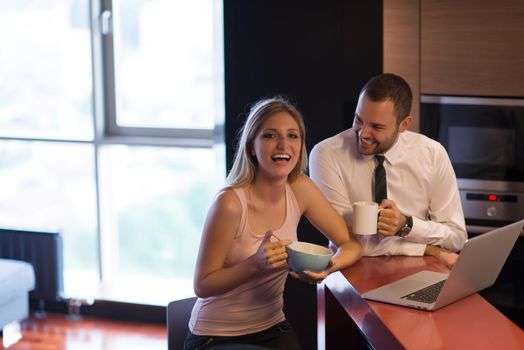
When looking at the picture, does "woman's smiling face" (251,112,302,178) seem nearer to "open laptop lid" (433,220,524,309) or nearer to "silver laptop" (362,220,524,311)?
"silver laptop" (362,220,524,311)

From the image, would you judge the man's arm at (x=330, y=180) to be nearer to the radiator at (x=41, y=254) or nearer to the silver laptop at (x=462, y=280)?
the silver laptop at (x=462, y=280)

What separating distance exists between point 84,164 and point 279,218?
2825 millimetres

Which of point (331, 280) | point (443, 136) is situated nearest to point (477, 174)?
point (443, 136)

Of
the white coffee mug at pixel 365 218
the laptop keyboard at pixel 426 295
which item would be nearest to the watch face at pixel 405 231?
the white coffee mug at pixel 365 218

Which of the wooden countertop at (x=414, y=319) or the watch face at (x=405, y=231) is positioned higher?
the watch face at (x=405, y=231)

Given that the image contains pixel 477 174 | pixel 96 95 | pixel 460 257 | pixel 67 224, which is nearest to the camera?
pixel 460 257

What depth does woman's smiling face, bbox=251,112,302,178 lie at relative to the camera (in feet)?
9.00

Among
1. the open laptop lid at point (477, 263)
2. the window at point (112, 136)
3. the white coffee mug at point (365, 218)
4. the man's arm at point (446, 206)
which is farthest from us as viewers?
the window at point (112, 136)

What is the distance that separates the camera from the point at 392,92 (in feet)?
9.97

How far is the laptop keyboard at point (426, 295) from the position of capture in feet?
7.94

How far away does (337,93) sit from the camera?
157 inches

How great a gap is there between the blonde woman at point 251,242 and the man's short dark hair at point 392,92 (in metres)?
0.36

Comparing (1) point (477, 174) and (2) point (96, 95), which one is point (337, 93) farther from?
(2) point (96, 95)

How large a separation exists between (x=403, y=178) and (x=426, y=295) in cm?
82
